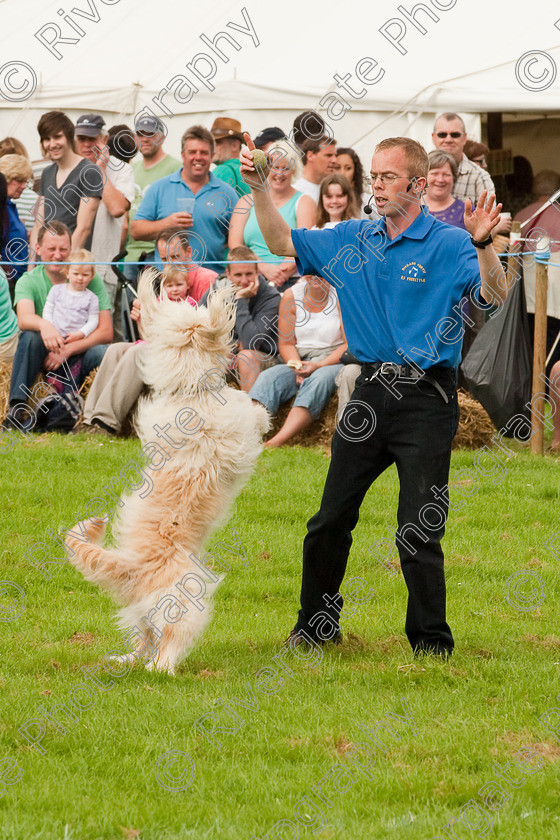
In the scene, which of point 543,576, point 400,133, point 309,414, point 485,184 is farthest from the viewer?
point 400,133

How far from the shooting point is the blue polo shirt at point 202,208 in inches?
496

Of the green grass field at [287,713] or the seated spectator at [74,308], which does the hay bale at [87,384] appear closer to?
the seated spectator at [74,308]

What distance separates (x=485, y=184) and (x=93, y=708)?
28.6ft

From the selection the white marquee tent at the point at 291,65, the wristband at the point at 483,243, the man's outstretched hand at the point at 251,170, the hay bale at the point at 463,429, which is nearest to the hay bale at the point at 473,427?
the hay bale at the point at 463,429

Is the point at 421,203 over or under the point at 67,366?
over

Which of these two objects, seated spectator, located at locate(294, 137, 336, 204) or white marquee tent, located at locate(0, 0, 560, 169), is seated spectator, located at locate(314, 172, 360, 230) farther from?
white marquee tent, located at locate(0, 0, 560, 169)

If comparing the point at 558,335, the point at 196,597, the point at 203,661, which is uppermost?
the point at 558,335

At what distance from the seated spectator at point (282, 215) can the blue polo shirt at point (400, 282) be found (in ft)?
18.0

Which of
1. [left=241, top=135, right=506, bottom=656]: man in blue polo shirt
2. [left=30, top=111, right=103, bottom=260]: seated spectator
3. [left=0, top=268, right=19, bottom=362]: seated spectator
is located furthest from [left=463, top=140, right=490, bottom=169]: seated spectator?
[left=241, top=135, right=506, bottom=656]: man in blue polo shirt

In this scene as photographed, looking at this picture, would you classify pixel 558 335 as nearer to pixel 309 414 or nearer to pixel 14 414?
pixel 309 414

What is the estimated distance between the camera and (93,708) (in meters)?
5.51

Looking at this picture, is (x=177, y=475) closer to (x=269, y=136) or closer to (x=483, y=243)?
(x=483, y=243)

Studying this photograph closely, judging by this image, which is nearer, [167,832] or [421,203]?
[167,832]

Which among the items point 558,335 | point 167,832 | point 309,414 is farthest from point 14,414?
point 167,832
